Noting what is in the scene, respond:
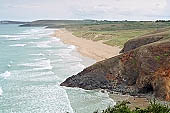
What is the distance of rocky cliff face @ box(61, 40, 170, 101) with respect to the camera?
113ft

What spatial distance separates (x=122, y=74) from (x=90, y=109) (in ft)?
27.8

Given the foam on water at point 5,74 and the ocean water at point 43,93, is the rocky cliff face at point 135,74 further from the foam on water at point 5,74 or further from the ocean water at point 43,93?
the foam on water at point 5,74

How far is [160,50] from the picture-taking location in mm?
36688

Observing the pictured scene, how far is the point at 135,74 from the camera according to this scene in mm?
37875

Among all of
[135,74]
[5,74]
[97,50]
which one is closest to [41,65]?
[5,74]

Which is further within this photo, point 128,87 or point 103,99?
point 128,87

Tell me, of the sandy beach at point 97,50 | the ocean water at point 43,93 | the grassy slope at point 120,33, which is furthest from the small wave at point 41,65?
the grassy slope at point 120,33

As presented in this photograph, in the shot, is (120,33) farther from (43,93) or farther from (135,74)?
(43,93)

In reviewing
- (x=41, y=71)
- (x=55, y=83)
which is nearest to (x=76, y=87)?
(x=55, y=83)

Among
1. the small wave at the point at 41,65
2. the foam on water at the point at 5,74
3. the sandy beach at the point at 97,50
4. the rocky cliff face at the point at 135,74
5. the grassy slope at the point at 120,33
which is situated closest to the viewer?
the rocky cliff face at the point at 135,74

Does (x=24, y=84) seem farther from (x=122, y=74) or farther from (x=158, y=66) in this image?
(x=158, y=66)

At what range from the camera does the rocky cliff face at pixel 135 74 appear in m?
34.4

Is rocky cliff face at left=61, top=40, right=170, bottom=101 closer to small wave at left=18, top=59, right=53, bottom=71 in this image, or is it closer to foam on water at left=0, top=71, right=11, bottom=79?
foam on water at left=0, top=71, right=11, bottom=79

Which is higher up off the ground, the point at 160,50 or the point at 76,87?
the point at 160,50
